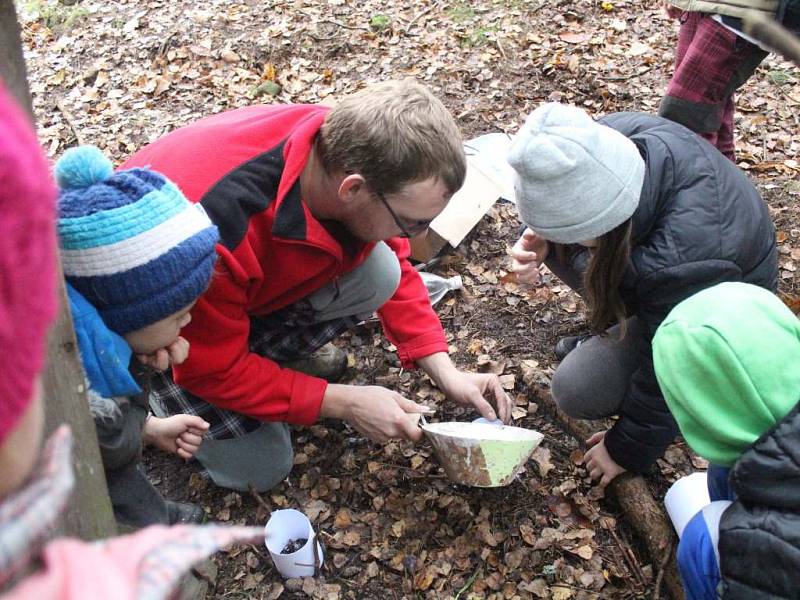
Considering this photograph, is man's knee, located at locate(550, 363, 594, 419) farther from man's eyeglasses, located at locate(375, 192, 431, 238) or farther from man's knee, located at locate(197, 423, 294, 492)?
man's knee, located at locate(197, 423, 294, 492)

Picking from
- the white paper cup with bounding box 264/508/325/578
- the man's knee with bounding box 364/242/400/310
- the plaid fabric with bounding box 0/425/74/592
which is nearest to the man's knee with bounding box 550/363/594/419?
the man's knee with bounding box 364/242/400/310

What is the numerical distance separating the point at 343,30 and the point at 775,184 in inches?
170

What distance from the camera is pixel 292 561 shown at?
268 centimetres

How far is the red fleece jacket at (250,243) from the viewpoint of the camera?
2318 mm

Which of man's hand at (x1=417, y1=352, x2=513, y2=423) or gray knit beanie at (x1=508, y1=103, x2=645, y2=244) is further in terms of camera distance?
man's hand at (x1=417, y1=352, x2=513, y2=423)

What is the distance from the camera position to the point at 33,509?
741 millimetres

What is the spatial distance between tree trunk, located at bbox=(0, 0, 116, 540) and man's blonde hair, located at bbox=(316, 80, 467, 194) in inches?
44.7

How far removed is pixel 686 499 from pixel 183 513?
2.10 meters

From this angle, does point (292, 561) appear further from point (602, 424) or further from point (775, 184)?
point (775, 184)

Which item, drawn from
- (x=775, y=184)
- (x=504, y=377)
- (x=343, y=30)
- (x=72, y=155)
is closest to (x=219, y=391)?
(x=72, y=155)

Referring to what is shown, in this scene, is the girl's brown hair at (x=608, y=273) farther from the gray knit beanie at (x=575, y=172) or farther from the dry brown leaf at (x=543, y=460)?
the dry brown leaf at (x=543, y=460)

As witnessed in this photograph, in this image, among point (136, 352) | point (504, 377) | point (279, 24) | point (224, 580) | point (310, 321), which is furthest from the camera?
point (279, 24)

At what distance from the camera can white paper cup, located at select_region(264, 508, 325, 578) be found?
8.75ft

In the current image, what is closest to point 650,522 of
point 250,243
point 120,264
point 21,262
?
point 250,243
